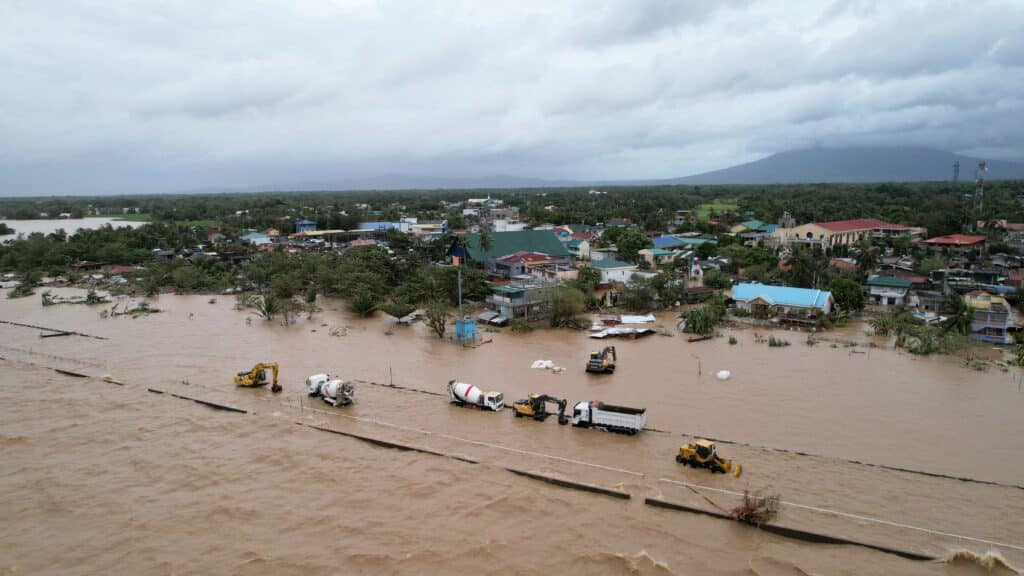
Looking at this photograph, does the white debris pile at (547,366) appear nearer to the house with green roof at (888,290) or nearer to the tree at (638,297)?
the tree at (638,297)

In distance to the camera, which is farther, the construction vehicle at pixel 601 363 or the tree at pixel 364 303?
the tree at pixel 364 303

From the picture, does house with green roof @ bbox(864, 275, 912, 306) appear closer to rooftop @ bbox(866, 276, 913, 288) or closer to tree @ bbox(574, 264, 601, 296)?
rooftop @ bbox(866, 276, 913, 288)

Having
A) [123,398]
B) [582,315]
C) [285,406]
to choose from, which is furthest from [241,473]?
[582,315]

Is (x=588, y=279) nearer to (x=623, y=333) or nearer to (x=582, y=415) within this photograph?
(x=623, y=333)

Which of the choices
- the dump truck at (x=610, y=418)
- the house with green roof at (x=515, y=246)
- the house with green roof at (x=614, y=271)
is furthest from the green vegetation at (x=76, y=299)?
the dump truck at (x=610, y=418)

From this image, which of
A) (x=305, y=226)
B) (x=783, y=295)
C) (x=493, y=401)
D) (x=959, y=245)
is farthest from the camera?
(x=305, y=226)

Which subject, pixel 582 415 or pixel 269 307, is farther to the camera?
pixel 269 307

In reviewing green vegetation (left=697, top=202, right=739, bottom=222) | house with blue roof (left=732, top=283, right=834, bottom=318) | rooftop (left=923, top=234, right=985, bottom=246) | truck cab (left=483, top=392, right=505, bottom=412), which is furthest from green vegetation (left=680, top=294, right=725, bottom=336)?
green vegetation (left=697, top=202, right=739, bottom=222)

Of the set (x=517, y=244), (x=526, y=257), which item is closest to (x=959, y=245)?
(x=526, y=257)
